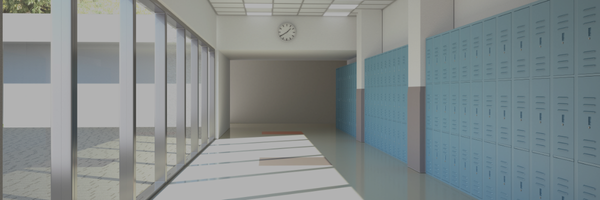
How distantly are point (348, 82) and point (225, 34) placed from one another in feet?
11.6

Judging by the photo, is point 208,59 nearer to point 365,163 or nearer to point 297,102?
point 365,163

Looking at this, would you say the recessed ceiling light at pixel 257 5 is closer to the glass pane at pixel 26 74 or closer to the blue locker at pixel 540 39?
the glass pane at pixel 26 74

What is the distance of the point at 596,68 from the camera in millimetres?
2625

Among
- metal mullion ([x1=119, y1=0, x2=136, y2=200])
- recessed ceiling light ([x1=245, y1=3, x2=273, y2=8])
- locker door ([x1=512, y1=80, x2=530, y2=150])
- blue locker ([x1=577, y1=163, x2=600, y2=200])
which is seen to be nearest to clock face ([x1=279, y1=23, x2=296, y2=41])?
recessed ceiling light ([x1=245, y1=3, x2=273, y2=8])

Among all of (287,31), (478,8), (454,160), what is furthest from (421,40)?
(287,31)

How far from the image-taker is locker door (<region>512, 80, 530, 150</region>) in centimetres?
332

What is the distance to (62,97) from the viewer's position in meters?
2.56

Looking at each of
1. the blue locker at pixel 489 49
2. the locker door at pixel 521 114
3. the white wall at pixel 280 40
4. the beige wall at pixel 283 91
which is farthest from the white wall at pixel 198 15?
the beige wall at pixel 283 91

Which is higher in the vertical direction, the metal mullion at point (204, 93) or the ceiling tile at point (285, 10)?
the ceiling tile at point (285, 10)

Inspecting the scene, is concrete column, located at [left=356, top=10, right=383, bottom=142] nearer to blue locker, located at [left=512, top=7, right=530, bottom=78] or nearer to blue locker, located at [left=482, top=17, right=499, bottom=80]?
→ blue locker, located at [left=482, top=17, right=499, bottom=80]

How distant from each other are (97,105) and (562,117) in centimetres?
733

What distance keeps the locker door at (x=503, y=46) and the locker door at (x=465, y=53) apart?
0.54 metres

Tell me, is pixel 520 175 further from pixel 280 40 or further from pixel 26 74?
pixel 280 40

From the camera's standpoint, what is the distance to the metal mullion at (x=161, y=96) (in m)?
4.72
